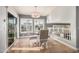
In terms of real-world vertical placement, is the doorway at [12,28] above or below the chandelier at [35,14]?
below

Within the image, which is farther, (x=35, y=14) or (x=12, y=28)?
(x=12, y=28)

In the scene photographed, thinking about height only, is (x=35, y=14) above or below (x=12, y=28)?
above

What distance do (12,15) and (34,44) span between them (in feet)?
3.86

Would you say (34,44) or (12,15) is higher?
(12,15)

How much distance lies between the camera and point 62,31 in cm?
308

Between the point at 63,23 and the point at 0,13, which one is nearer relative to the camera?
the point at 0,13

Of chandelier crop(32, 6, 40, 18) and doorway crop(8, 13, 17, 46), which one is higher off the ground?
chandelier crop(32, 6, 40, 18)

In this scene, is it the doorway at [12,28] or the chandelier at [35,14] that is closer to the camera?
the chandelier at [35,14]

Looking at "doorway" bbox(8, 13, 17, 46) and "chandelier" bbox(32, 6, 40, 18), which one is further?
"doorway" bbox(8, 13, 17, 46)
